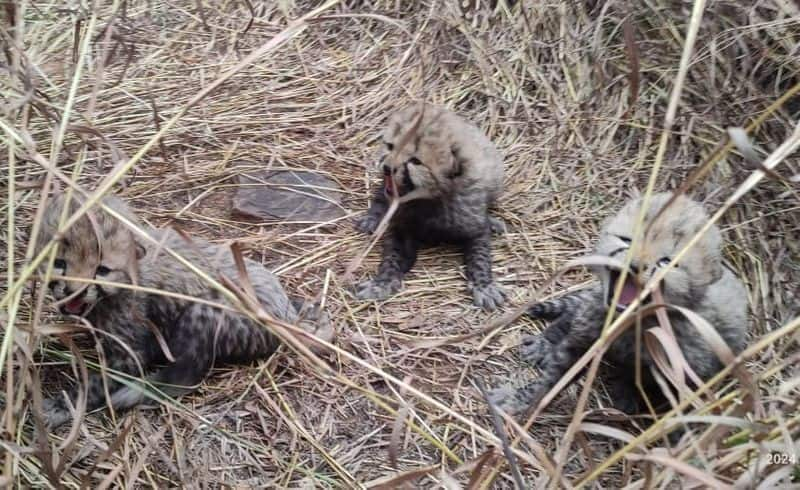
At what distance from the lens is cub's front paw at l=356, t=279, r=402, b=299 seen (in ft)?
12.1

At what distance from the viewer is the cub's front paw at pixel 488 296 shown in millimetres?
3650

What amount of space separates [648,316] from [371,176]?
6.27ft

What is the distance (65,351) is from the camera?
317 cm

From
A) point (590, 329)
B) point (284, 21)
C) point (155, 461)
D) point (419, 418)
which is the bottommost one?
point (155, 461)

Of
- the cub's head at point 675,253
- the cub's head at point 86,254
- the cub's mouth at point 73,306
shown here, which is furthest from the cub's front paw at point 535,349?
the cub's mouth at point 73,306

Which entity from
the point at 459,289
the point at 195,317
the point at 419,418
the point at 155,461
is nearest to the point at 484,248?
the point at 459,289

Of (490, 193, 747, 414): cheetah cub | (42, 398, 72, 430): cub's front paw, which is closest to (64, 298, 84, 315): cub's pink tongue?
(42, 398, 72, 430): cub's front paw

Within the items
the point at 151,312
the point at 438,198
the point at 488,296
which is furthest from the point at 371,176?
the point at 151,312

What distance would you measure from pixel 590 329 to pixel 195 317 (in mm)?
1489

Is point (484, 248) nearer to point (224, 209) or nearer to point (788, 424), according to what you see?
point (224, 209)

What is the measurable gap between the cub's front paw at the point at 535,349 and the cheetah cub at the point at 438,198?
0.29 m

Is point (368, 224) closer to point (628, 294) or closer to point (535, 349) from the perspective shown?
point (535, 349)

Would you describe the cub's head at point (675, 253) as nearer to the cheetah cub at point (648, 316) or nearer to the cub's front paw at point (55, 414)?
the cheetah cub at point (648, 316)

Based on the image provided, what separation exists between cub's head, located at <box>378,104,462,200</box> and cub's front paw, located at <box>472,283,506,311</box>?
0.49 m
